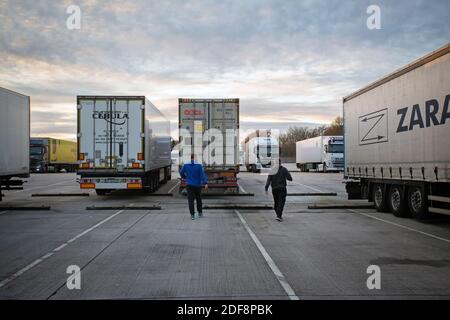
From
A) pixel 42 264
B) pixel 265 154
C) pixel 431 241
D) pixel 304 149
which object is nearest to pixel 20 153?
pixel 42 264

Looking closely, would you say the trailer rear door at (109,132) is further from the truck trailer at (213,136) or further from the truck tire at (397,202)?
the truck tire at (397,202)

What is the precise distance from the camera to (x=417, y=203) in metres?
12.9

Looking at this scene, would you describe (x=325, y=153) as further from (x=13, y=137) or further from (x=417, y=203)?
(x=13, y=137)

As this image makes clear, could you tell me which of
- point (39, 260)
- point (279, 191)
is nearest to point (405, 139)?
point (279, 191)

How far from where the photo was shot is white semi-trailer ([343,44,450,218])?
1116 centimetres

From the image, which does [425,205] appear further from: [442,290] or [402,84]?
[442,290]

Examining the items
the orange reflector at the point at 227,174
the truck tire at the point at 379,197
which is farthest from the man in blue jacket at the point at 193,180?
the orange reflector at the point at 227,174

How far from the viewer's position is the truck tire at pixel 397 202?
13.5 m

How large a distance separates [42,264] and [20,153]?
37.8 feet

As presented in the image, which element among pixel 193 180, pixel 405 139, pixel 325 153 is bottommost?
pixel 193 180

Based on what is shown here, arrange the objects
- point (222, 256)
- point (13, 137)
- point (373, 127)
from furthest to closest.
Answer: point (13, 137) < point (373, 127) < point (222, 256)

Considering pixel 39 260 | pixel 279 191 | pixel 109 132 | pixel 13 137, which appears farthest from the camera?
pixel 109 132

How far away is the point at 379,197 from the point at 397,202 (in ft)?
4.50

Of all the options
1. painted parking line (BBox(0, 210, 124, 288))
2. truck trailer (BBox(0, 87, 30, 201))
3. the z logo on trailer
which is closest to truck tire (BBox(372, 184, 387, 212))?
the z logo on trailer
